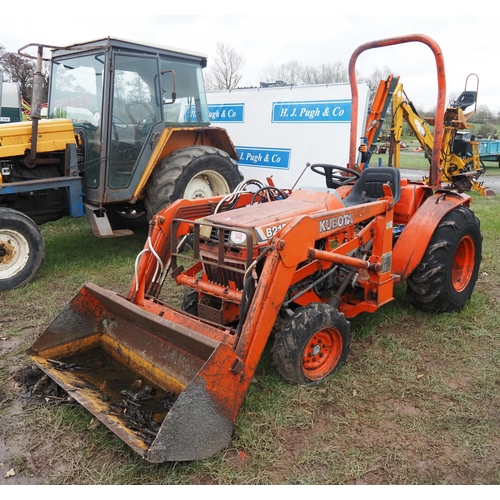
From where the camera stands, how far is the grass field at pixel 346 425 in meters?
2.40

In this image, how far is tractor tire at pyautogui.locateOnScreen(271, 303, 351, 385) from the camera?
2.91 meters

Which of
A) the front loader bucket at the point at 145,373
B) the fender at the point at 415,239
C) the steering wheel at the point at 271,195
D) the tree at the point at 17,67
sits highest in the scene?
the tree at the point at 17,67

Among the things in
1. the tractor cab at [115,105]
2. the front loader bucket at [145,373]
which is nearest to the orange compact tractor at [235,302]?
the front loader bucket at [145,373]

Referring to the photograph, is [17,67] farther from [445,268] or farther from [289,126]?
[445,268]

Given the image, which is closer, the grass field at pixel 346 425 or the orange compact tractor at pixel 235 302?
the grass field at pixel 346 425

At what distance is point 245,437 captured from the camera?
2611mm

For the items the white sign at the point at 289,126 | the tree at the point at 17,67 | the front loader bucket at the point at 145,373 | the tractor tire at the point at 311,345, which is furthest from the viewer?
the tree at the point at 17,67

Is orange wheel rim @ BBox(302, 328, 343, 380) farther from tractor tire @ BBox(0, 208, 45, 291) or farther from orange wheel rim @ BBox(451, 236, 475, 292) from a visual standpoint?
tractor tire @ BBox(0, 208, 45, 291)

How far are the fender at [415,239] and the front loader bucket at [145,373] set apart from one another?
182cm

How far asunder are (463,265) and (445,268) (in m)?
0.63

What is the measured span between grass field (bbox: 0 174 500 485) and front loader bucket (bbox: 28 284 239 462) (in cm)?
15

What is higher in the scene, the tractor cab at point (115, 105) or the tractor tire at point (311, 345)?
the tractor cab at point (115, 105)

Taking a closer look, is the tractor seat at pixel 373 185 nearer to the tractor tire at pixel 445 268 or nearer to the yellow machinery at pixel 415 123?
the tractor tire at pixel 445 268

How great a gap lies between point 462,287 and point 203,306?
2476 millimetres
